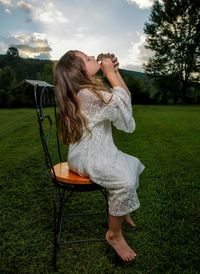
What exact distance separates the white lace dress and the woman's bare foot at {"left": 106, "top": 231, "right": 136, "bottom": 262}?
0.22 meters

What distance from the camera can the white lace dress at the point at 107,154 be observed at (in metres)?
2.42

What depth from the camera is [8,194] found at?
3.85 metres

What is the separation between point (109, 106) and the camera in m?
2.43

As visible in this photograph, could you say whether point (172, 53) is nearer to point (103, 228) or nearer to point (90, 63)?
point (103, 228)

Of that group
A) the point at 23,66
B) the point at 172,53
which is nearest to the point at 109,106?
the point at 23,66

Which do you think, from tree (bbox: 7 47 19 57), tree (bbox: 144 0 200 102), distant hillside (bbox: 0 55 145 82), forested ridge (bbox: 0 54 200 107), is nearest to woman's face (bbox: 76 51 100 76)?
forested ridge (bbox: 0 54 200 107)

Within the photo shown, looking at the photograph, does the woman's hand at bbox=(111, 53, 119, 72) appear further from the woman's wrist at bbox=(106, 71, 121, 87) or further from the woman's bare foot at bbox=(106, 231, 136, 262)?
the woman's bare foot at bbox=(106, 231, 136, 262)

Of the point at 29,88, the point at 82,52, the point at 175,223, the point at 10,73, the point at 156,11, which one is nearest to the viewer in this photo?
the point at 29,88

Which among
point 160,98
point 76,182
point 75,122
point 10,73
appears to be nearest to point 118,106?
point 75,122

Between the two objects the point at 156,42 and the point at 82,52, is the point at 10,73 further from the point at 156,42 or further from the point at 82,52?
the point at 82,52

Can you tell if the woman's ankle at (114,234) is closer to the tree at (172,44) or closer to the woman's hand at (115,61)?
the woman's hand at (115,61)

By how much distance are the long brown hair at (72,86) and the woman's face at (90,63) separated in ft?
0.09

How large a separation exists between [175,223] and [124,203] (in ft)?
2.92

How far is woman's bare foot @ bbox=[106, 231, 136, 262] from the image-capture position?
2533 millimetres
